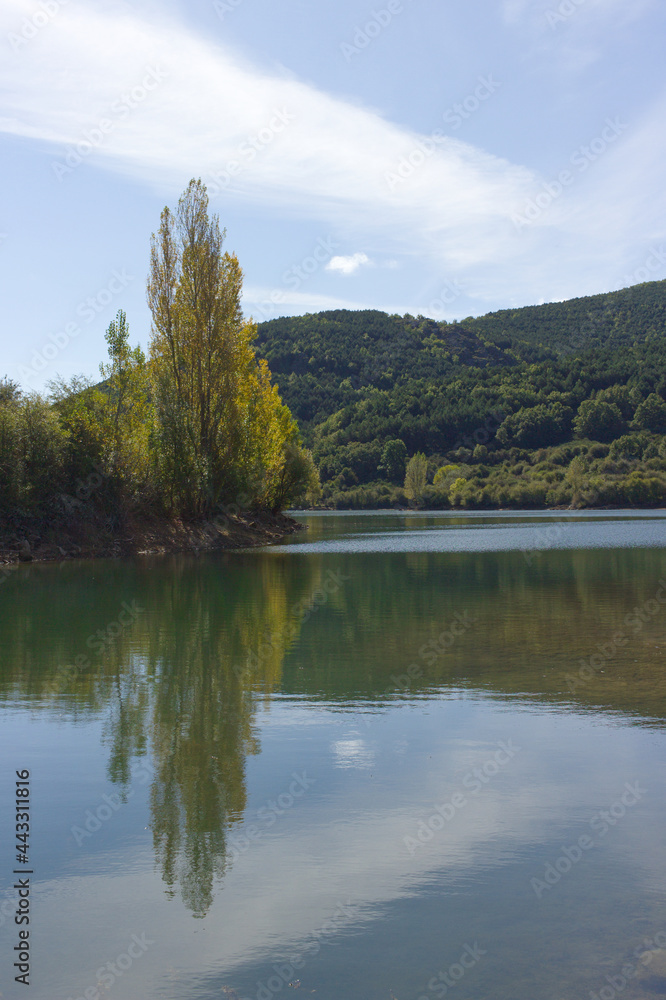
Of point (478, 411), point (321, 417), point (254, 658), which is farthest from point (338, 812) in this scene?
point (321, 417)

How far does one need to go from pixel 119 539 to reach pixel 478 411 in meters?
125

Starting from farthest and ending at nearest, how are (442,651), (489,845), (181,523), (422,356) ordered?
(422,356)
(181,523)
(442,651)
(489,845)

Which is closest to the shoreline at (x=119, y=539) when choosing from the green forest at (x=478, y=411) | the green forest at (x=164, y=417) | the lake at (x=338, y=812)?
the green forest at (x=164, y=417)

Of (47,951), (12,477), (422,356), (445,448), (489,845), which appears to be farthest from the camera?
(422,356)

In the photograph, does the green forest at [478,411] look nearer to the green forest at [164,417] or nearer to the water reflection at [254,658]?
the green forest at [164,417]

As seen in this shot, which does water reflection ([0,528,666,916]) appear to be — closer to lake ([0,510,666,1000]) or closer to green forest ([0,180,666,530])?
lake ([0,510,666,1000])

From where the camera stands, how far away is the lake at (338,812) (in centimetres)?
444

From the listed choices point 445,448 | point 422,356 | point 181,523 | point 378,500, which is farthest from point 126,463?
point 422,356

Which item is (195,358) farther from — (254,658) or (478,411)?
(478,411)

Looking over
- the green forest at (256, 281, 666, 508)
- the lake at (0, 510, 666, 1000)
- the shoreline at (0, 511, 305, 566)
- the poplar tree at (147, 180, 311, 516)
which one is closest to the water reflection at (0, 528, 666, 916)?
the lake at (0, 510, 666, 1000)

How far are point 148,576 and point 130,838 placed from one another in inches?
874

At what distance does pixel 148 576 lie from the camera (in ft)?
90.8

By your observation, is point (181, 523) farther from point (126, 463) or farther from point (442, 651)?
point (442, 651)

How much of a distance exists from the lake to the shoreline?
872 inches
